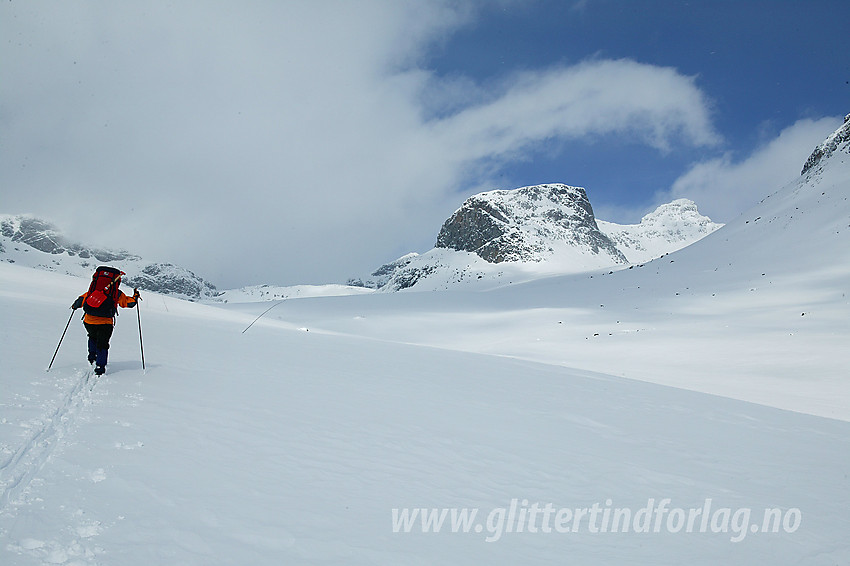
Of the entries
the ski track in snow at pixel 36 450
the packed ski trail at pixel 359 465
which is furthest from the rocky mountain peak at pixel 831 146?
the ski track in snow at pixel 36 450

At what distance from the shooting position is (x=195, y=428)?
16.3ft

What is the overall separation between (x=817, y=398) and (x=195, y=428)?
13.6m

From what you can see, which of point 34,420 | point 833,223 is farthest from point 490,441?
point 833,223

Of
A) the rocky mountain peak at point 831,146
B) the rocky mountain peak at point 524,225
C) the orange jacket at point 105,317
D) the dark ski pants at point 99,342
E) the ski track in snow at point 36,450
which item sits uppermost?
the rocky mountain peak at point 524,225

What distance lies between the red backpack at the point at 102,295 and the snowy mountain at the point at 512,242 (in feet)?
279

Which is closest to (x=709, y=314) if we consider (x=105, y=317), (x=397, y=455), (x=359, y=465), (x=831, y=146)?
(x=397, y=455)

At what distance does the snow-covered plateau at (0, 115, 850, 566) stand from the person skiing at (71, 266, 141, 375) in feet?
1.29

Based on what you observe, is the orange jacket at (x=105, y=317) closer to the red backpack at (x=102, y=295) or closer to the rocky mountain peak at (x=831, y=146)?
the red backpack at (x=102, y=295)

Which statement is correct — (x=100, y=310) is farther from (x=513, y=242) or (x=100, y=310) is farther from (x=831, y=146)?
(x=513, y=242)

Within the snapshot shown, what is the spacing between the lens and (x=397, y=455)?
16.7 feet

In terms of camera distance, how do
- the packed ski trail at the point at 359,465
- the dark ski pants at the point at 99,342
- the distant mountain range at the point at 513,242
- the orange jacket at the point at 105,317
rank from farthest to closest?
1. the distant mountain range at the point at 513,242
2. the orange jacket at the point at 105,317
3. the dark ski pants at the point at 99,342
4. the packed ski trail at the point at 359,465

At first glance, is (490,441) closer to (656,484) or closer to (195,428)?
(656,484)

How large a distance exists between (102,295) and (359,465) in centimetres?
623

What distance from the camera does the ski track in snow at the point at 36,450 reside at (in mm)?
3123
